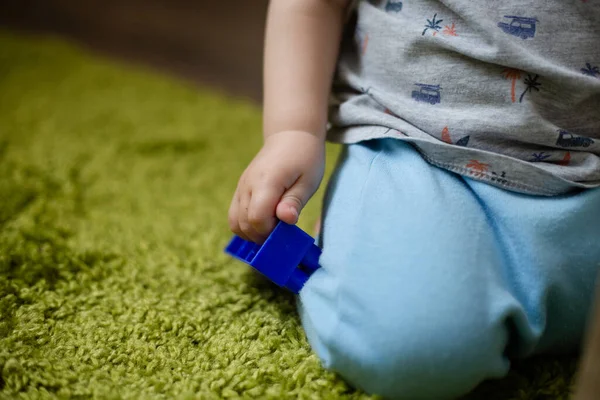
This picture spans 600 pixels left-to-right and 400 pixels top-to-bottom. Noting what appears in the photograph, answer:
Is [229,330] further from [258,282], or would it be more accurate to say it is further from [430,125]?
[430,125]

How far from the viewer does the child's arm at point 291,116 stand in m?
0.52

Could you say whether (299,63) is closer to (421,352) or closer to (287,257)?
(287,257)

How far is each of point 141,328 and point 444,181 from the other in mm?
292

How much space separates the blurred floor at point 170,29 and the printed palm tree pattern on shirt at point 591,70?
849 millimetres

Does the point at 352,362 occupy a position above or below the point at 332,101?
below

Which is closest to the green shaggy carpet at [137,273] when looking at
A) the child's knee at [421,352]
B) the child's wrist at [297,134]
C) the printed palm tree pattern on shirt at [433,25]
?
the child's knee at [421,352]

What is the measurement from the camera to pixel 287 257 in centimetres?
52

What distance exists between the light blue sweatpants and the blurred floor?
828 millimetres

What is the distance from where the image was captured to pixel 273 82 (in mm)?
584

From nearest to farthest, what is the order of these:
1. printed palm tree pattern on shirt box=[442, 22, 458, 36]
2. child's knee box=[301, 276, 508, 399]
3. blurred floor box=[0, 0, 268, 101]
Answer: child's knee box=[301, 276, 508, 399] < printed palm tree pattern on shirt box=[442, 22, 458, 36] < blurred floor box=[0, 0, 268, 101]

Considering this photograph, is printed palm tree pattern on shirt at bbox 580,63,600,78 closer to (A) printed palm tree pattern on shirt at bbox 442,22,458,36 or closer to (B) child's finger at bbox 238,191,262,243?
(A) printed palm tree pattern on shirt at bbox 442,22,458,36

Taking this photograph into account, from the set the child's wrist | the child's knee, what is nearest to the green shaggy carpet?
the child's knee

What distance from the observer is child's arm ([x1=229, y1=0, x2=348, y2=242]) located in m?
0.52

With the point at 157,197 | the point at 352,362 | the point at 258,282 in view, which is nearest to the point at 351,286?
the point at 352,362
